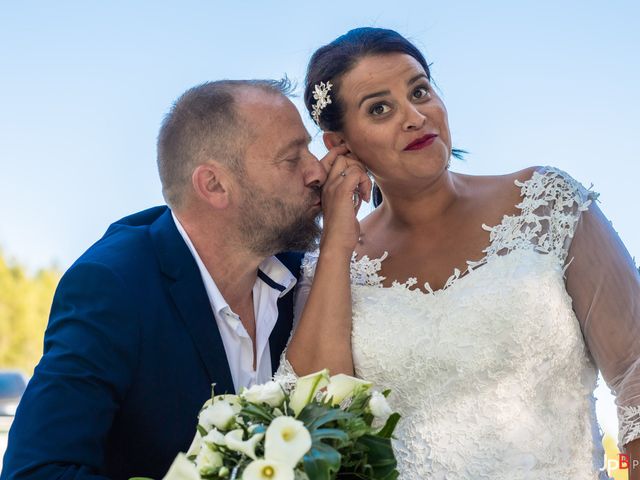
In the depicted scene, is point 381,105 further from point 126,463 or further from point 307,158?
point 126,463

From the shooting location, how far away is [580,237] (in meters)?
3.17

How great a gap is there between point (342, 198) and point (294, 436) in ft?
5.64

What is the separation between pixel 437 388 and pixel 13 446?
1.45 meters

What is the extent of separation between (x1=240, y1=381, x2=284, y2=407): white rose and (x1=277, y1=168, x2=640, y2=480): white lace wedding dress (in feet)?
4.01

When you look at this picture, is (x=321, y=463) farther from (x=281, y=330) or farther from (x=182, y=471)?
(x=281, y=330)

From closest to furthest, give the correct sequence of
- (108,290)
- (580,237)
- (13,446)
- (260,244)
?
(13,446), (108,290), (580,237), (260,244)

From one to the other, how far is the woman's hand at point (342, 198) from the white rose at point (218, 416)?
1.41m

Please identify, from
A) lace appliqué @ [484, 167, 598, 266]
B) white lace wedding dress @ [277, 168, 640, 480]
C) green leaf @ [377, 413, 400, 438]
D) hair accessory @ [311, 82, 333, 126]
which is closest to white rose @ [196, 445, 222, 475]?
green leaf @ [377, 413, 400, 438]

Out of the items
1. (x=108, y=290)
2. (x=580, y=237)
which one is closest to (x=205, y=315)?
(x=108, y=290)

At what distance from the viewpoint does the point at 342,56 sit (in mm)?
3541

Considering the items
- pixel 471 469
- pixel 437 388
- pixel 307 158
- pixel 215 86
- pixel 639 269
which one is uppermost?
pixel 215 86

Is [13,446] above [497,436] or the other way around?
above

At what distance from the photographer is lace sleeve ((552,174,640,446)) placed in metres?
3.02

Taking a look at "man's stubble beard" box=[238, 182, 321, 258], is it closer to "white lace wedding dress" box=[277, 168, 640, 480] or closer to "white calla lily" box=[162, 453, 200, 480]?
"white lace wedding dress" box=[277, 168, 640, 480]
